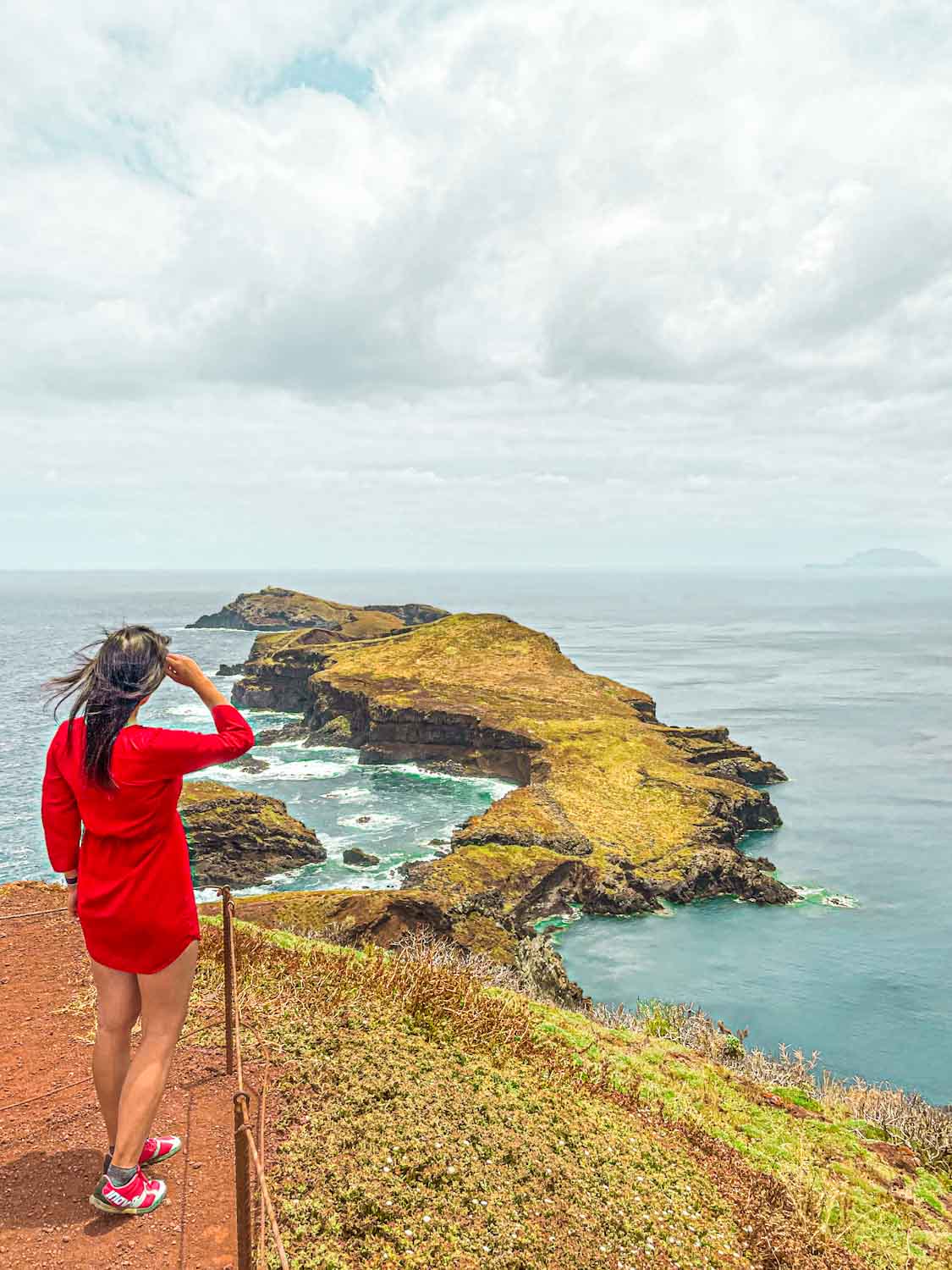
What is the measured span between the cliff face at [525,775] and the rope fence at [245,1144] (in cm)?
1837

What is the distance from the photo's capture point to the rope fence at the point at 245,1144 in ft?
13.0

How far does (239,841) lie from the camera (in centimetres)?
5378

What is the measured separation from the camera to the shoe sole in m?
5.14

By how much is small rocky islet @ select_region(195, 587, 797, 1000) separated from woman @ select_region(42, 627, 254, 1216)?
602 inches

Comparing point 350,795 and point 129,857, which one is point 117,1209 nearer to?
point 129,857

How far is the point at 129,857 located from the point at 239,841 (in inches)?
2059

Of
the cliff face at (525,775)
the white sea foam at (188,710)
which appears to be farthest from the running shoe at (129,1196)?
the white sea foam at (188,710)

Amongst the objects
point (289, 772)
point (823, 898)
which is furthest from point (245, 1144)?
point (289, 772)

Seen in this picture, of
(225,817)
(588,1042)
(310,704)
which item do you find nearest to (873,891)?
(225,817)

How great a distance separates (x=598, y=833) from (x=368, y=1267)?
2130 inches

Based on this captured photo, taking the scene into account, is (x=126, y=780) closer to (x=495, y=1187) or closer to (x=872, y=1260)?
(x=495, y=1187)

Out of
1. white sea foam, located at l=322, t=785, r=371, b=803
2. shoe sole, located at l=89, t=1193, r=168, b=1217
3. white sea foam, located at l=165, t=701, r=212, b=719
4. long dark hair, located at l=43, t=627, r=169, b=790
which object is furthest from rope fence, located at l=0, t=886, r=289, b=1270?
white sea foam, located at l=165, t=701, r=212, b=719

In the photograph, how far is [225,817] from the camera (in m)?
54.6

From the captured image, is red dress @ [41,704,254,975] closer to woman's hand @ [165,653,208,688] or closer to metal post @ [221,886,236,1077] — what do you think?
woman's hand @ [165,653,208,688]
